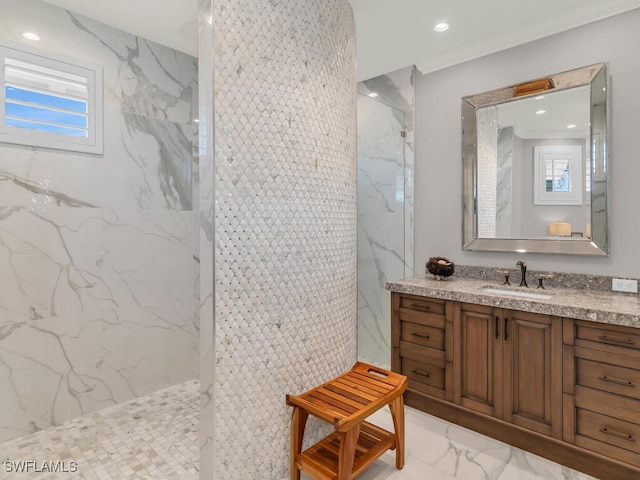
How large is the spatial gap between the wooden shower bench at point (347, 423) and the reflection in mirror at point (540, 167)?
1404 millimetres

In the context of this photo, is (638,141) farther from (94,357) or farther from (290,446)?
(94,357)

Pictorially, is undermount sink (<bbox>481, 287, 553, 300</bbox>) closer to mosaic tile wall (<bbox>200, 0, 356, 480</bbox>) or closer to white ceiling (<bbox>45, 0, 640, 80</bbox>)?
mosaic tile wall (<bbox>200, 0, 356, 480</bbox>)

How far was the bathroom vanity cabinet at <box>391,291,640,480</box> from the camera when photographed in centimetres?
182

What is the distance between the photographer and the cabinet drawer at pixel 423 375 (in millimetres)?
2477

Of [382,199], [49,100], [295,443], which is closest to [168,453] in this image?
[295,443]

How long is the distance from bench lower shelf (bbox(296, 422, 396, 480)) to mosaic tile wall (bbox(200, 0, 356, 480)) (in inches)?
4.9

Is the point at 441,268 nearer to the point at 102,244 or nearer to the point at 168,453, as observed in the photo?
the point at 168,453

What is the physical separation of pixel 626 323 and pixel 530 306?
0.42 m

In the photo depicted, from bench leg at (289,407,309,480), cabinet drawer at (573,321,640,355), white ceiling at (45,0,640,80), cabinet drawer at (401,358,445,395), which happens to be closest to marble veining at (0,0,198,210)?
white ceiling at (45,0,640,80)

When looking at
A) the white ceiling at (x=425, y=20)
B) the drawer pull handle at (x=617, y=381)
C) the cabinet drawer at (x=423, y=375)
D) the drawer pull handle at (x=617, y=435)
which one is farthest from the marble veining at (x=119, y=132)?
the drawer pull handle at (x=617, y=435)

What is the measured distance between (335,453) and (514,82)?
2.67 m

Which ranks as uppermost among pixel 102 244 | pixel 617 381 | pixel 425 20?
pixel 425 20

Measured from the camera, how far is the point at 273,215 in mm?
1824

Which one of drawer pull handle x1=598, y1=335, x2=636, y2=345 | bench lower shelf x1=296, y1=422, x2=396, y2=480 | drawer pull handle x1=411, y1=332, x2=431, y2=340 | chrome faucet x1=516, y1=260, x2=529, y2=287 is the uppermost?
chrome faucet x1=516, y1=260, x2=529, y2=287
